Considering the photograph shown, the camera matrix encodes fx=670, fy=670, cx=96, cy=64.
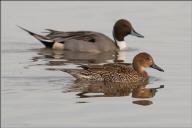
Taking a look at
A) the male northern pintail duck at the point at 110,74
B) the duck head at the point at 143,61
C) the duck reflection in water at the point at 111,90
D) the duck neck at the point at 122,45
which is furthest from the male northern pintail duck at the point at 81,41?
the duck reflection in water at the point at 111,90

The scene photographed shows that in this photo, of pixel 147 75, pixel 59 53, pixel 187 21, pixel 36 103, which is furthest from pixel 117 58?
pixel 36 103

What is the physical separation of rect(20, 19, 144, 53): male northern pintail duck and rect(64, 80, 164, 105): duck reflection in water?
4.93 m

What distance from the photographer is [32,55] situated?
1617 centimetres

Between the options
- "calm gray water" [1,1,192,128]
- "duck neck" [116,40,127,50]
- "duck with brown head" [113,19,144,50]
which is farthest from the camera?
"duck with brown head" [113,19,144,50]

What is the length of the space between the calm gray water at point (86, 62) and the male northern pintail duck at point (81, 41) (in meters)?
0.35

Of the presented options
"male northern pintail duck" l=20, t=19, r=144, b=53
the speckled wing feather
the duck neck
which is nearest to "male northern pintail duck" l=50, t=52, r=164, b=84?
the speckled wing feather

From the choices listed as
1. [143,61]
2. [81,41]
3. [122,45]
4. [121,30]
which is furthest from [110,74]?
[121,30]

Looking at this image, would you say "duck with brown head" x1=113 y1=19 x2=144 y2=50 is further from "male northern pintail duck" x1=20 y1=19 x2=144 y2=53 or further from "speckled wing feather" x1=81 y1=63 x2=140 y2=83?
"speckled wing feather" x1=81 y1=63 x2=140 y2=83

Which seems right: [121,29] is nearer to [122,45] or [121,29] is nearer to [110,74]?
[122,45]

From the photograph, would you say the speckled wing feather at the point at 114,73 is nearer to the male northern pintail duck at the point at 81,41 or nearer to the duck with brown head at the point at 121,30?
the male northern pintail duck at the point at 81,41

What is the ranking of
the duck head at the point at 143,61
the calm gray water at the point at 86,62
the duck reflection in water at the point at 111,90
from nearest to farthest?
the calm gray water at the point at 86,62, the duck reflection in water at the point at 111,90, the duck head at the point at 143,61

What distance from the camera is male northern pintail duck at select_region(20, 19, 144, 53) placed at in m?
17.4

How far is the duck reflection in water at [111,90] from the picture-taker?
11.3 meters

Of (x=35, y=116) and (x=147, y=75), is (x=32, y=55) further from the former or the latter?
(x=35, y=116)
